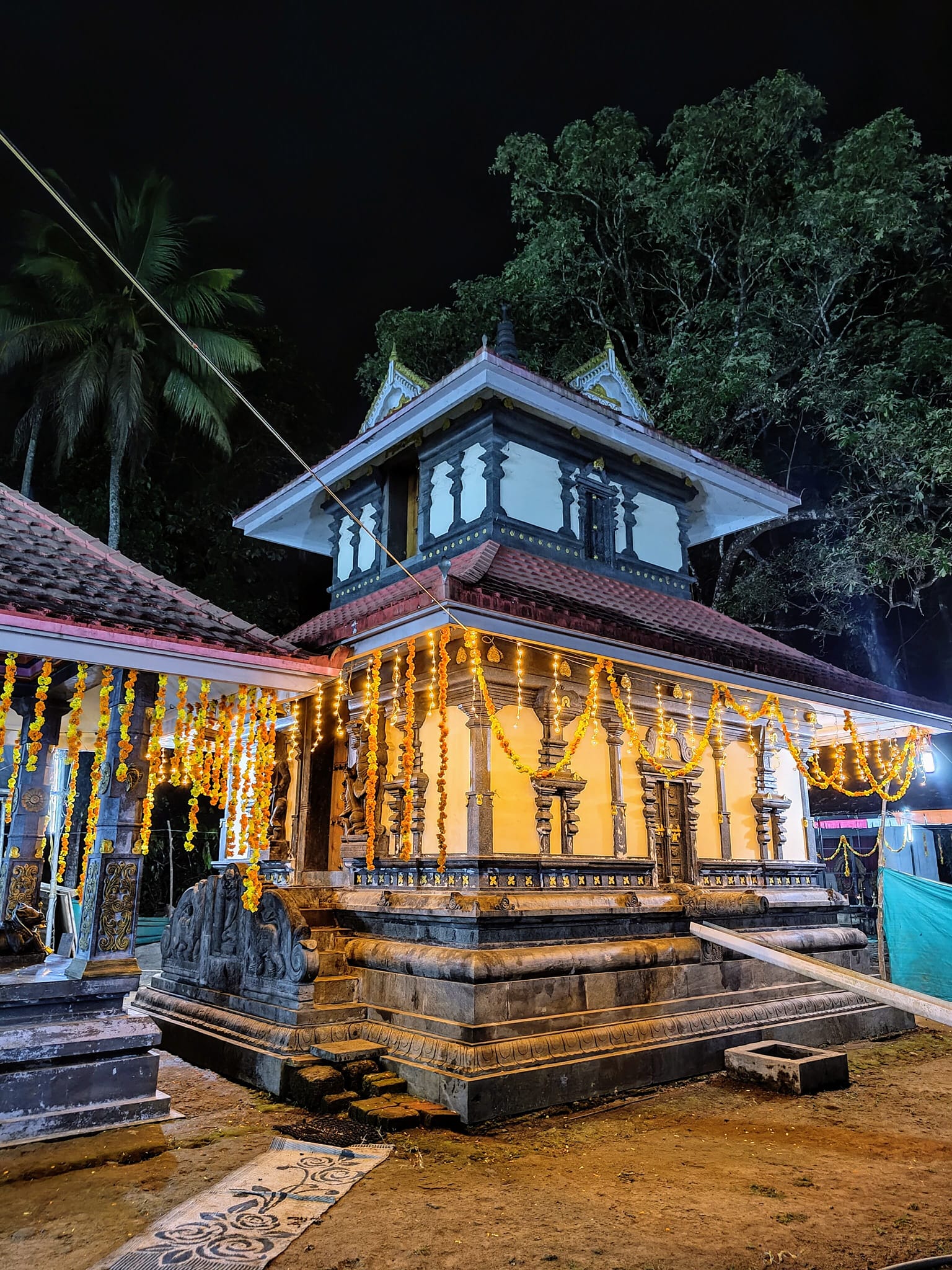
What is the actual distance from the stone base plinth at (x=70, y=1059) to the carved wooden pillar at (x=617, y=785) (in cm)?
622

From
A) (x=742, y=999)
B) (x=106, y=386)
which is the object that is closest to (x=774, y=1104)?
(x=742, y=999)

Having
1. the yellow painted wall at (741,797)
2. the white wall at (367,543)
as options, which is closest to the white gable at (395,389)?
the white wall at (367,543)

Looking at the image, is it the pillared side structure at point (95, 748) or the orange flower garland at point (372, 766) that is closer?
the pillared side structure at point (95, 748)

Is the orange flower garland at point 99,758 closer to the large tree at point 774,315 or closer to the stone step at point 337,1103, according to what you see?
the stone step at point 337,1103

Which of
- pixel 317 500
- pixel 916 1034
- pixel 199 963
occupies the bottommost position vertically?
pixel 916 1034

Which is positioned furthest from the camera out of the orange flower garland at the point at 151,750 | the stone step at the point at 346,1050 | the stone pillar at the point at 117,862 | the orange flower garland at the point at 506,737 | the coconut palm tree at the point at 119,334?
the coconut palm tree at the point at 119,334

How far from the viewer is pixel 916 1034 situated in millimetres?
11250

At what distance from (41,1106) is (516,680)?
248 inches

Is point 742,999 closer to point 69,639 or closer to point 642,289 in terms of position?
point 69,639

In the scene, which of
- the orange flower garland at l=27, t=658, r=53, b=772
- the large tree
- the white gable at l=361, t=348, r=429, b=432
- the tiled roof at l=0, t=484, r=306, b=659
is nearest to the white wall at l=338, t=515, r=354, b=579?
the white gable at l=361, t=348, r=429, b=432

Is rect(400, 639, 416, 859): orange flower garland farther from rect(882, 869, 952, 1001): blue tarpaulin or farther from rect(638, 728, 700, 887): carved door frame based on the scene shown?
rect(882, 869, 952, 1001): blue tarpaulin

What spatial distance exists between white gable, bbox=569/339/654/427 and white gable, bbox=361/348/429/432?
274cm

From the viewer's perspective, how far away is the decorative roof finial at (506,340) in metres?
12.8

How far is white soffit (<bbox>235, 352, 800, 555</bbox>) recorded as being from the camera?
11508 millimetres
